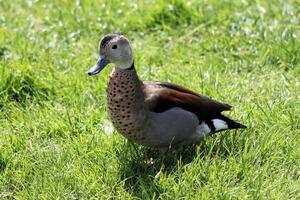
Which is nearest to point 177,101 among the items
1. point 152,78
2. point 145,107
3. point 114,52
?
point 145,107

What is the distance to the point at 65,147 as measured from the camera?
13.4ft

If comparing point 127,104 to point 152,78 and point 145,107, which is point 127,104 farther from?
point 152,78

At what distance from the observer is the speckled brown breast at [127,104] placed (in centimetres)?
380

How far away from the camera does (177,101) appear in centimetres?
393

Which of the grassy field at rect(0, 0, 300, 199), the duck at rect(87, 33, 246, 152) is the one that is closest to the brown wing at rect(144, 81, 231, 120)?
the duck at rect(87, 33, 246, 152)

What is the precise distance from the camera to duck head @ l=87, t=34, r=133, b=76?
3.78 m

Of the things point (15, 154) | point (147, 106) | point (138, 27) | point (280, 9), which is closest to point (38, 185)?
point (15, 154)

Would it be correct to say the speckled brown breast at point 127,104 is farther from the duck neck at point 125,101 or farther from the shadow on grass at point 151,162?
the shadow on grass at point 151,162

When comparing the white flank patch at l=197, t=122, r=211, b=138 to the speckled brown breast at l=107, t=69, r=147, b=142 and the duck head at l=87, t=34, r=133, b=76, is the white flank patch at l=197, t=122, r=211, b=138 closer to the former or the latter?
the speckled brown breast at l=107, t=69, r=147, b=142

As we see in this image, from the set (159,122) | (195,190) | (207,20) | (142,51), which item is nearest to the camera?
(195,190)

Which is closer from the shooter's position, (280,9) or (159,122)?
(159,122)

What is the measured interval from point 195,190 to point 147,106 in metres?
0.57

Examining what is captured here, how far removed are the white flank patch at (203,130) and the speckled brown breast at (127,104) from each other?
37 cm

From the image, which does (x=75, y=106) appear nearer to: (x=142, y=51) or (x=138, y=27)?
(x=142, y=51)
